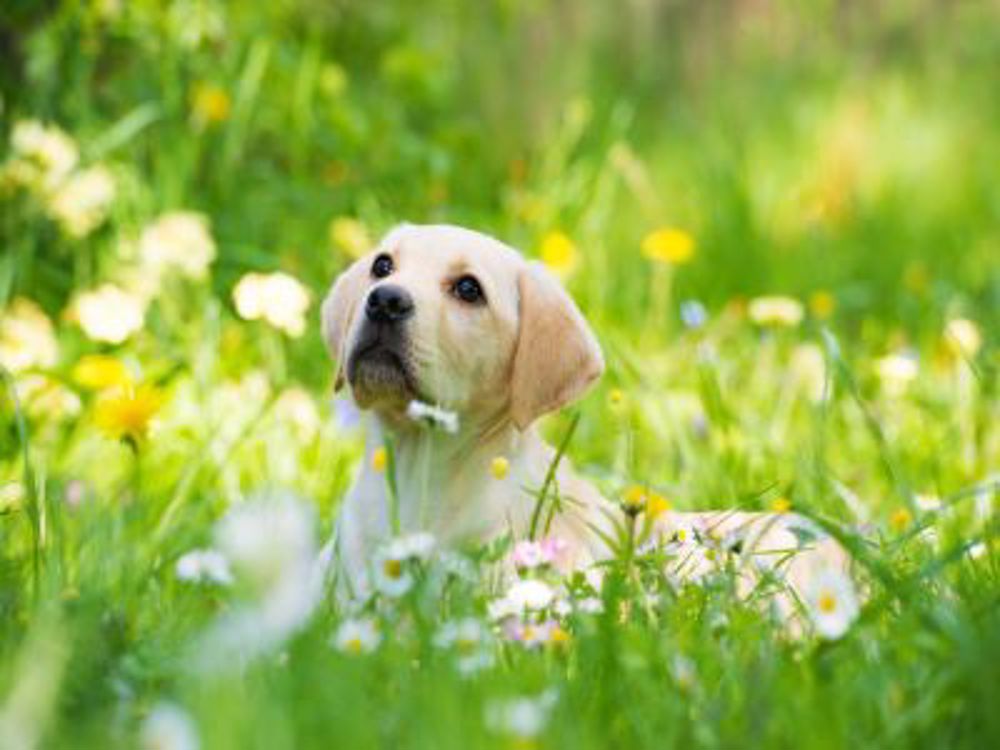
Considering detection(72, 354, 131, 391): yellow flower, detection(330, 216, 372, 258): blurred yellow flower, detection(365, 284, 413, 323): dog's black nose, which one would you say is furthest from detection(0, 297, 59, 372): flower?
detection(365, 284, 413, 323): dog's black nose

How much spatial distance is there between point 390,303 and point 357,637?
3.36 feet

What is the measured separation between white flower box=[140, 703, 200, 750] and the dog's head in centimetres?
135

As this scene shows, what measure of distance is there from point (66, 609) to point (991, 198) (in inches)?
211

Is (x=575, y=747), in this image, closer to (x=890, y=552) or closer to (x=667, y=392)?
(x=890, y=552)

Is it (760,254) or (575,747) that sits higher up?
(760,254)

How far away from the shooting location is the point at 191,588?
8.63ft

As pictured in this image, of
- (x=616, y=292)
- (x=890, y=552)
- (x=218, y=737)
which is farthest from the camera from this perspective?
(x=616, y=292)

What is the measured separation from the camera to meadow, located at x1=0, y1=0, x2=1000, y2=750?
2.11m

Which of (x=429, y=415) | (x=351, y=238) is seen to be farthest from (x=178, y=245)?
(x=429, y=415)

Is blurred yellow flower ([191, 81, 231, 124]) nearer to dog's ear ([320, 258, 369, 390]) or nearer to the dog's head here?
dog's ear ([320, 258, 369, 390])

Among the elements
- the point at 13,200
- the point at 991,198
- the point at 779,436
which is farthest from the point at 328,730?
the point at 991,198

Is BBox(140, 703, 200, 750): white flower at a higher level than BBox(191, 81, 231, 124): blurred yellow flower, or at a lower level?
lower

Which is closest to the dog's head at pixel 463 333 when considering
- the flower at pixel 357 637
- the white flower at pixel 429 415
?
the white flower at pixel 429 415

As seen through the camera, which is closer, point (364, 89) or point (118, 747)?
point (118, 747)
